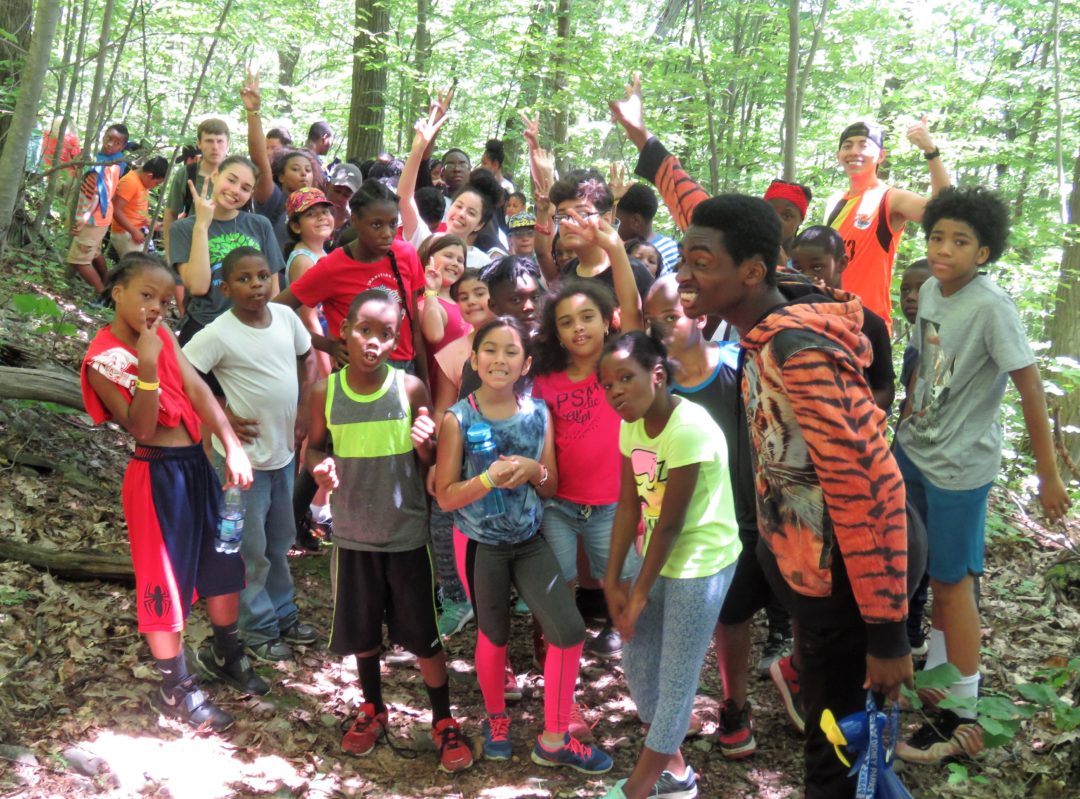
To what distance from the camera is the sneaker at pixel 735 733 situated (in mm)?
3547

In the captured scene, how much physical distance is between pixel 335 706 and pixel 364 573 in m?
0.86

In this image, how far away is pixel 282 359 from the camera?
4.14 meters

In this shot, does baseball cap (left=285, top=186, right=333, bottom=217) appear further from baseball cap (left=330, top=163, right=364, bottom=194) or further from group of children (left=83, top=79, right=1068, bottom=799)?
baseball cap (left=330, top=163, right=364, bottom=194)

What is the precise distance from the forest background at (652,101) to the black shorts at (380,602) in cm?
144

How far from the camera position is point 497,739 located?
352 centimetres

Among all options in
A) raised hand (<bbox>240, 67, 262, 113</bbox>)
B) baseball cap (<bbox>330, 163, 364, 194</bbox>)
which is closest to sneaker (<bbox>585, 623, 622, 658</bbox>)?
baseball cap (<bbox>330, 163, 364, 194</bbox>)

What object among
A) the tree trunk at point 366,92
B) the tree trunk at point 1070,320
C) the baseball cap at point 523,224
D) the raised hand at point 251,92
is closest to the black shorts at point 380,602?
the baseball cap at point 523,224

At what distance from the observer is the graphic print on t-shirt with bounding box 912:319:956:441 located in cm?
347

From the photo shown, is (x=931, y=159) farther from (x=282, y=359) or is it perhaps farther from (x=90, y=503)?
(x=90, y=503)

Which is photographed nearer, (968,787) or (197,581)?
(968,787)

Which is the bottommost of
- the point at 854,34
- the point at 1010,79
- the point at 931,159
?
the point at 931,159

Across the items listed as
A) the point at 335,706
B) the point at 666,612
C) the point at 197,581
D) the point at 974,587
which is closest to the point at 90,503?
the point at 197,581

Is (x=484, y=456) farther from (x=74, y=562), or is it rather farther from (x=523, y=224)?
(x=523, y=224)

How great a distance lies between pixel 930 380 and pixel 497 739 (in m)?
2.50
